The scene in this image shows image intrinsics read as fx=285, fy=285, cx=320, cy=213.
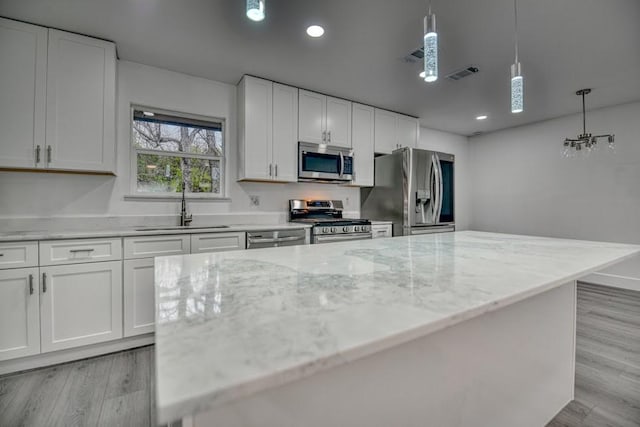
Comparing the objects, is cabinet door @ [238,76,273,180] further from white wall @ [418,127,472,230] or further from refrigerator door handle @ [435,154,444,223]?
white wall @ [418,127,472,230]

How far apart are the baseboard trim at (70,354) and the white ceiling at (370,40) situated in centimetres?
248

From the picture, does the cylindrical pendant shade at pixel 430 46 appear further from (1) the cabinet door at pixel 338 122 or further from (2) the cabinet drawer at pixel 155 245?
(1) the cabinet door at pixel 338 122

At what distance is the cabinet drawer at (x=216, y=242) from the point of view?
8.25ft

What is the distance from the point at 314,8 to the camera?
2.03m

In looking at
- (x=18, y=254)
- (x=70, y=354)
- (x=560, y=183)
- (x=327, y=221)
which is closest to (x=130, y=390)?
(x=70, y=354)

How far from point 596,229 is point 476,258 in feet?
14.3

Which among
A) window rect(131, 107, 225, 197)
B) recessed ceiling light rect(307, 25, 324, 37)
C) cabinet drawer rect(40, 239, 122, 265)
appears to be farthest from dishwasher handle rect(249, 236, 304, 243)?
recessed ceiling light rect(307, 25, 324, 37)

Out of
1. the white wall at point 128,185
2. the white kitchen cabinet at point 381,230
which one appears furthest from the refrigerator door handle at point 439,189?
the white wall at point 128,185

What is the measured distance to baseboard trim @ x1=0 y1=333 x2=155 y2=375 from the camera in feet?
6.37

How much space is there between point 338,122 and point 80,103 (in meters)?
2.60

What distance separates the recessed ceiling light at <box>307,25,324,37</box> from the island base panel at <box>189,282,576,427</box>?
228 centimetres

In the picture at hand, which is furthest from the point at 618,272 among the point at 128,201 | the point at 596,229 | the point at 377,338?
the point at 128,201

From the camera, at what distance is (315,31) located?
7.50 ft

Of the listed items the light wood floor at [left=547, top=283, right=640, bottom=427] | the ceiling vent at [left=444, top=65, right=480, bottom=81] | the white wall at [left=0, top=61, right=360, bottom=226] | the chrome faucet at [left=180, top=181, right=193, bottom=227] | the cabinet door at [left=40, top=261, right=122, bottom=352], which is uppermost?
the ceiling vent at [left=444, top=65, right=480, bottom=81]
